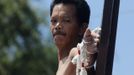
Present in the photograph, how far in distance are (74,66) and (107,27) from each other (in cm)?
26

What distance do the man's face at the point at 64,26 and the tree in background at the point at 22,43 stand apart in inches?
313

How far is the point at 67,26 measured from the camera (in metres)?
2.25

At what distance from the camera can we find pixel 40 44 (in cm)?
1088

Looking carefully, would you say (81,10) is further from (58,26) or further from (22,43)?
(22,43)

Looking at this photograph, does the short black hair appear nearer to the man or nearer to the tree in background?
the man

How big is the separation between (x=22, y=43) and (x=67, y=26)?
28.4 ft

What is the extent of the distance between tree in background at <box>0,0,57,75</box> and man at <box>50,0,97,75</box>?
312 inches

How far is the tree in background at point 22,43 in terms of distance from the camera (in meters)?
10.4

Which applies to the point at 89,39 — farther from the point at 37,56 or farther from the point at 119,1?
the point at 37,56

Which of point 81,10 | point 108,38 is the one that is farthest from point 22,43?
point 108,38

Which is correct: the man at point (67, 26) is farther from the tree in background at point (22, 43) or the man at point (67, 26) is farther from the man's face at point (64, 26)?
the tree in background at point (22, 43)

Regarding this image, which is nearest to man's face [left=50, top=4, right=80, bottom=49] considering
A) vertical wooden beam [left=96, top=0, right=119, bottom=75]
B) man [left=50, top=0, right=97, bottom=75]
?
man [left=50, top=0, right=97, bottom=75]

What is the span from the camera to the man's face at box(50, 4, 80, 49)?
2242mm

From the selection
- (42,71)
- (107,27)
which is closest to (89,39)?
(107,27)
